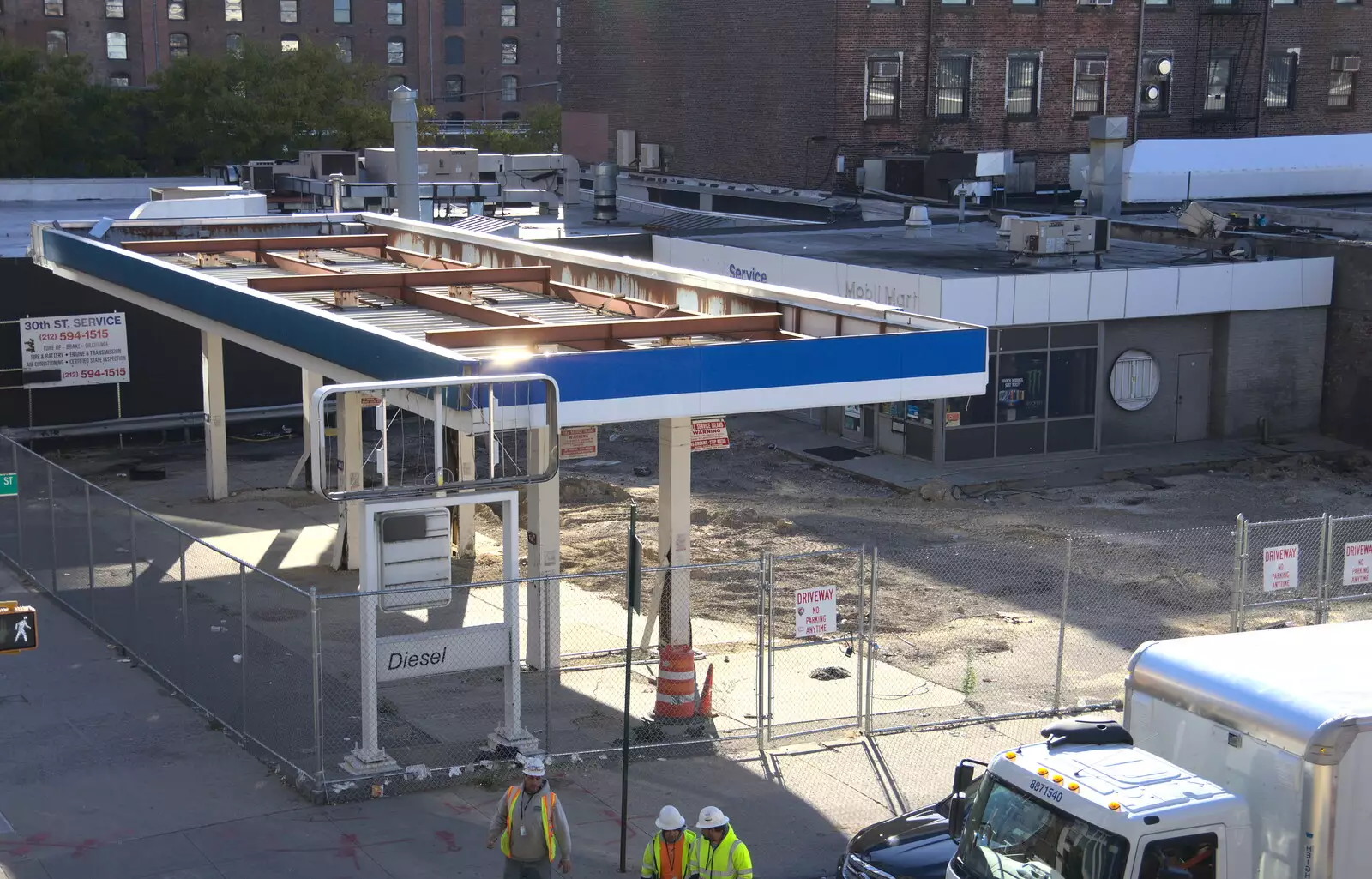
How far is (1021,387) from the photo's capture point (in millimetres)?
31188

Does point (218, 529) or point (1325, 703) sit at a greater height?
point (1325, 703)

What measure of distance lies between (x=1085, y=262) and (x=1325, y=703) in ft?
→ 76.4

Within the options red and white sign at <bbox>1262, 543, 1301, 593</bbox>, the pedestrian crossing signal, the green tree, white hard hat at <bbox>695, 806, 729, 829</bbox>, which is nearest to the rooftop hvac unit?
red and white sign at <bbox>1262, 543, 1301, 593</bbox>

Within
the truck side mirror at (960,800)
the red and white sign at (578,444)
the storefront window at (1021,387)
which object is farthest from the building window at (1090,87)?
the truck side mirror at (960,800)

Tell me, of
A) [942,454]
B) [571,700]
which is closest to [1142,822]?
[571,700]

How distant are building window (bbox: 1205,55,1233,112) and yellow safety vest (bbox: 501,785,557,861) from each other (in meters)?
50.3

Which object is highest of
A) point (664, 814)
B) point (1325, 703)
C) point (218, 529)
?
point (1325, 703)

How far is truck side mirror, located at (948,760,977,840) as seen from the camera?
1107cm

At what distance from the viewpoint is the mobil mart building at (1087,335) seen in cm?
3053

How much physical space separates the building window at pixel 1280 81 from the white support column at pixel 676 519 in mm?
45687

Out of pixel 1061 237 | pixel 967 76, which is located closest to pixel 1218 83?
pixel 967 76

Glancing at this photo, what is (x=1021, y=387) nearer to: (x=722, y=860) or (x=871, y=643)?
(x=871, y=643)

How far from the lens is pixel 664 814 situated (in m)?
10.9

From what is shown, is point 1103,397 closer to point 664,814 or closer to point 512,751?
point 512,751
